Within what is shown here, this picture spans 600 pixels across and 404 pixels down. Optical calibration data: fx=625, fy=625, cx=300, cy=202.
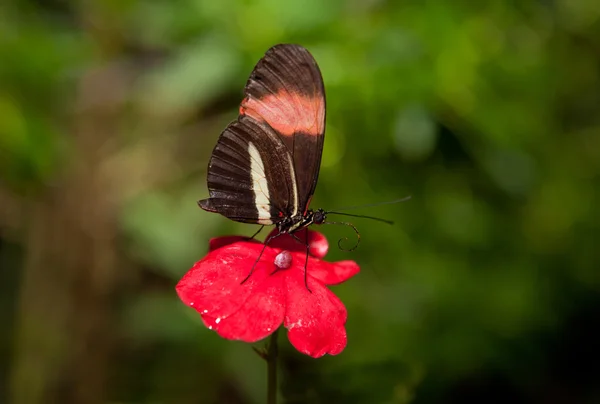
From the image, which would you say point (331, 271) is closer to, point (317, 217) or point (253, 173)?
point (317, 217)

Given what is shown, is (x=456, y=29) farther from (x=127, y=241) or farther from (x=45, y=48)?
(x=127, y=241)

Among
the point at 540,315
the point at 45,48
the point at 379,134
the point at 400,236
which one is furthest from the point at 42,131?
the point at 540,315

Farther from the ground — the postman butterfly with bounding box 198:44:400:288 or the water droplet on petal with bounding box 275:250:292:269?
the postman butterfly with bounding box 198:44:400:288

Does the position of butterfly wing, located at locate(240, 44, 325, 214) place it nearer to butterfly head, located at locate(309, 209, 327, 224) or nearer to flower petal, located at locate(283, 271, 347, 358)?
butterfly head, located at locate(309, 209, 327, 224)

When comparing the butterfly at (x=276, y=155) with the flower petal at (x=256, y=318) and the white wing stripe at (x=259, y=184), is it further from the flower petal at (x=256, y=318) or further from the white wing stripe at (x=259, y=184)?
the flower petal at (x=256, y=318)

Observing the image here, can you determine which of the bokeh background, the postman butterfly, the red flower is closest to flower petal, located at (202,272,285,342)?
the red flower

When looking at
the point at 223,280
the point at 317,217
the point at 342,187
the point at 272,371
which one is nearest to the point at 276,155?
the point at 317,217
